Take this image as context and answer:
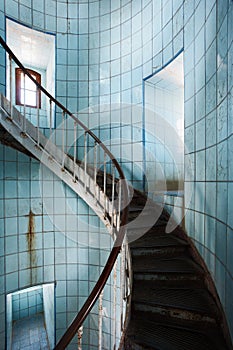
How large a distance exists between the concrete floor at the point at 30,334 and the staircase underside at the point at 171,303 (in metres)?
3.13

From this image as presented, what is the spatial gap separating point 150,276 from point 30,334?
347 cm

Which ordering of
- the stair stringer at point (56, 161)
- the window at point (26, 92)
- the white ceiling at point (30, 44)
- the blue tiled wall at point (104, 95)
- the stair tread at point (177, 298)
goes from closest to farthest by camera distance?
the stair tread at point (177, 298) < the blue tiled wall at point (104, 95) < the stair stringer at point (56, 161) < the white ceiling at point (30, 44) < the window at point (26, 92)

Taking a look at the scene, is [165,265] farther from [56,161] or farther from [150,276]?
[56,161]

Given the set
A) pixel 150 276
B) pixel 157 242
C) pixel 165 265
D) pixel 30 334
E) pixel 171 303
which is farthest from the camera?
pixel 30 334

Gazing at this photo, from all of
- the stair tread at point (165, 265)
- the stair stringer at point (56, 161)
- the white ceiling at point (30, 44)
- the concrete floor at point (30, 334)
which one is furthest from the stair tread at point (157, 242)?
the white ceiling at point (30, 44)

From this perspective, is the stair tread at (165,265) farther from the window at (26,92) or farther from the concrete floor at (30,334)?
the window at (26,92)

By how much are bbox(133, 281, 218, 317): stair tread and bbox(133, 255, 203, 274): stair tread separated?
14cm

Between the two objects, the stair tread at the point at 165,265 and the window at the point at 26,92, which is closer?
the stair tread at the point at 165,265

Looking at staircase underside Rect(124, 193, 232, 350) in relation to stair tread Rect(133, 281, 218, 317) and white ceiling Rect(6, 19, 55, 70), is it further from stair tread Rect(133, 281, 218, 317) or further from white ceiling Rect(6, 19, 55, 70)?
white ceiling Rect(6, 19, 55, 70)

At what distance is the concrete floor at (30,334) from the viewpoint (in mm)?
3676

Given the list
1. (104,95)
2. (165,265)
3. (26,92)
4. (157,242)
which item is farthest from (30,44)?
(165,265)

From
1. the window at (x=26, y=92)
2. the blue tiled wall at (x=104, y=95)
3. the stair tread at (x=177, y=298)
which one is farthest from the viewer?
the window at (x=26, y=92)

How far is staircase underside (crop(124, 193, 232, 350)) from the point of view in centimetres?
148

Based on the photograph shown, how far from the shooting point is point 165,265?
2.09 meters
